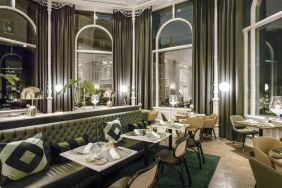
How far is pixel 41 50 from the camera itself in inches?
289

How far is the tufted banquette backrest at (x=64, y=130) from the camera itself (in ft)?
8.95

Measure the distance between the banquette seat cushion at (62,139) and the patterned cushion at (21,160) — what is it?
0.08 metres

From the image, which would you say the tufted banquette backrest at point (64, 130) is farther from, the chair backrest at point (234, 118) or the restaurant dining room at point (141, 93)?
the chair backrest at point (234, 118)

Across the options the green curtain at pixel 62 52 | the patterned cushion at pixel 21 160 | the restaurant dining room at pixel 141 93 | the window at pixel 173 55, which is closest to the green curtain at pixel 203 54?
the restaurant dining room at pixel 141 93

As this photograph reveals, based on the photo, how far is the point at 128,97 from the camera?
8609 millimetres

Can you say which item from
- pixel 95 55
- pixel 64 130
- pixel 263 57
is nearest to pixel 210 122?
pixel 263 57

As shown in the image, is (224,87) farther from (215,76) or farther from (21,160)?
(21,160)

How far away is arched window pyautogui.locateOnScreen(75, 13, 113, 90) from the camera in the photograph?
866 cm

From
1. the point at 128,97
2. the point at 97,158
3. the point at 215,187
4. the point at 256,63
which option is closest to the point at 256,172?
the point at 215,187

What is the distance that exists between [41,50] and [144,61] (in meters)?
3.98

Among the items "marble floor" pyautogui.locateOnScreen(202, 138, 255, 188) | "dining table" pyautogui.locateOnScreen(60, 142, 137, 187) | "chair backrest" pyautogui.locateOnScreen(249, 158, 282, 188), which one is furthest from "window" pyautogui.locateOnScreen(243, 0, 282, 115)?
"dining table" pyautogui.locateOnScreen(60, 142, 137, 187)

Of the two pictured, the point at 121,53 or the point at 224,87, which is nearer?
the point at 224,87

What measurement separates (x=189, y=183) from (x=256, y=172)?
55.9 inches

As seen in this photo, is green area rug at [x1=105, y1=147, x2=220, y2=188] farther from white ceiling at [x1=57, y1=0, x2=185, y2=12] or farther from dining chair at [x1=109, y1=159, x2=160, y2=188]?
white ceiling at [x1=57, y1=0, x2=185, y2=12]
